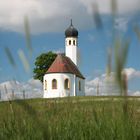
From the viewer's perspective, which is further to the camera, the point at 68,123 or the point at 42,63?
the point at 42,63

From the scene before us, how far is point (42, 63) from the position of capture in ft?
206

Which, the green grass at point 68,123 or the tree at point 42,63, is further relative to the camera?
the tree at point 42,63

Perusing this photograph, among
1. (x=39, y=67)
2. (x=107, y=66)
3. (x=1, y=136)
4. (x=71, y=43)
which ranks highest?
(x=71, y=43)

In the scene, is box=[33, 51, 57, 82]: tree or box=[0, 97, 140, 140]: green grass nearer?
box=[0, 97, 140, 140]: green grass

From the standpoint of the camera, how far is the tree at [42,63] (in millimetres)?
60594

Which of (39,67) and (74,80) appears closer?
(74,80)

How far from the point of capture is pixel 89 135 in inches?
111

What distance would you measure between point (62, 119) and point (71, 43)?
6315 centimetres

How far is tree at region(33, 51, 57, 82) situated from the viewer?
60594mm

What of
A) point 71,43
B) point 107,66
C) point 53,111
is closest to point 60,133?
point 53,111

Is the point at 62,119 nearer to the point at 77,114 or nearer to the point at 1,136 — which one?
the point at 77,114

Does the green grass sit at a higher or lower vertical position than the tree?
lower

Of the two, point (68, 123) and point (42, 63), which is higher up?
point (42, 63)

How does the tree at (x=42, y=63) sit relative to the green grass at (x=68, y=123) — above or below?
above
